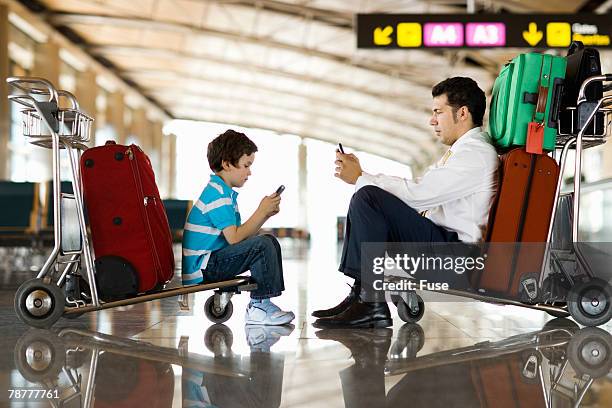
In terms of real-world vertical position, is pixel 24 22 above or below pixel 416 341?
above

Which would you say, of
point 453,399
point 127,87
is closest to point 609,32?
point 453,399

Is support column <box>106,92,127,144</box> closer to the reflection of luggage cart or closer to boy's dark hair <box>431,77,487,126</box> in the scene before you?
boy's dark hair <box>431,77,487,126</box>

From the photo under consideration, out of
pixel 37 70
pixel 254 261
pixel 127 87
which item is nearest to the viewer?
pixel 254 261

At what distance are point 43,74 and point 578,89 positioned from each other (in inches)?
668

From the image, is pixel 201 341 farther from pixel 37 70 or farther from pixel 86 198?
pixel 37 70

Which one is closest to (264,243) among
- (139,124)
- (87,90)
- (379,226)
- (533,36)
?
Result: (379,226)

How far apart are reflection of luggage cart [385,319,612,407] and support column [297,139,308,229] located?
3270 centimetres

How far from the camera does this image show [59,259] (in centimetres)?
342

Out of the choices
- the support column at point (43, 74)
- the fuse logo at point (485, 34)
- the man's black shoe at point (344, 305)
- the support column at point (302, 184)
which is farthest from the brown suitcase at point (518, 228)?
the support column at point (302, 184)

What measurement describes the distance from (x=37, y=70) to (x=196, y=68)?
5959 mm

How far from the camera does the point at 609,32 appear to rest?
875cm

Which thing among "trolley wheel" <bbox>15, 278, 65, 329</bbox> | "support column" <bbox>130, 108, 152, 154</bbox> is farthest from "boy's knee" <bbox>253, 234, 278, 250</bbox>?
"support column" <bbox>130, 108, 152, 154</bbox>

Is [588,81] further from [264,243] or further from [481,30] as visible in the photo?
[481,30]

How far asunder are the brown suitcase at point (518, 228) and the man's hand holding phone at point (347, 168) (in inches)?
25.3
